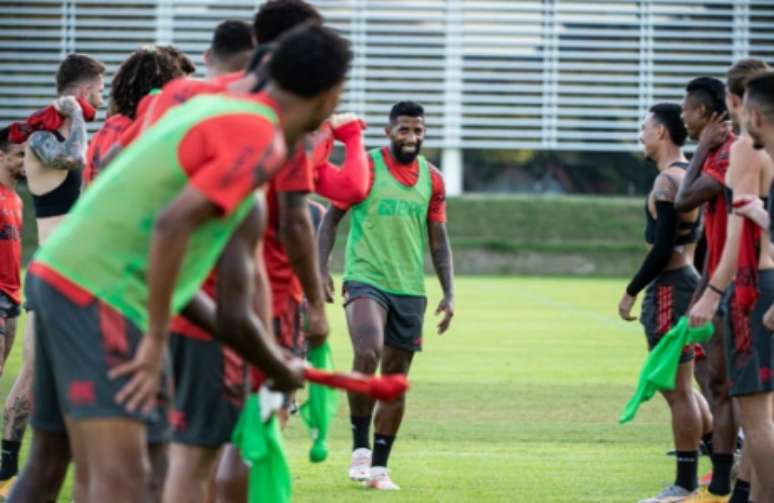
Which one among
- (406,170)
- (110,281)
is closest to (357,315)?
(406,170)

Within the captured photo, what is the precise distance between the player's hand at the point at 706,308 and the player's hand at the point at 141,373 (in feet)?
13.5

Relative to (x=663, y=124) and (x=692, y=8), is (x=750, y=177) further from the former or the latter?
(x=692, y=8)

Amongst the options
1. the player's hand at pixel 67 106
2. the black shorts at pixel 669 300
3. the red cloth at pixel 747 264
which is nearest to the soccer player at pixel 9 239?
the player's hand at pixel 67 106

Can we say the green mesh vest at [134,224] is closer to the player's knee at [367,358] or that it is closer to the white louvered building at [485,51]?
the player's knee at [367,358]

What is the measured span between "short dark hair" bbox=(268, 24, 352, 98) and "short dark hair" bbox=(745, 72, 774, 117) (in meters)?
2.77

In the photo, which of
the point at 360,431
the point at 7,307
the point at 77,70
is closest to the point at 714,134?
the point at 360,431

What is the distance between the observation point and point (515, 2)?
64688 mm

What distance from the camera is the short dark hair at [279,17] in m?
7.20

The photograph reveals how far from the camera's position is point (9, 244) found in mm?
11172

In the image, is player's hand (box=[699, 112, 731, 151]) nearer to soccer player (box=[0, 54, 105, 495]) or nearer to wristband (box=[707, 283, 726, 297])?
wristband (box=[707, 283, 726, 297])

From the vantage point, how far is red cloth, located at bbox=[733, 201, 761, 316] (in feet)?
27.1

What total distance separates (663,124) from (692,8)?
185 feet

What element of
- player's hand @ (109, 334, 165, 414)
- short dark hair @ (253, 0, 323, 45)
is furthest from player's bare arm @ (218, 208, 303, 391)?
short dark hair @ (253, 0, 323, 45)

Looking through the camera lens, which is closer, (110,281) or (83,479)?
(110,281)
